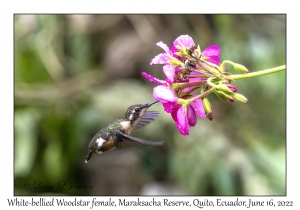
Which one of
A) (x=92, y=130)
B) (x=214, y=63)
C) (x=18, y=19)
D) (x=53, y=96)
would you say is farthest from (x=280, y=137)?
(x=214, y=63)

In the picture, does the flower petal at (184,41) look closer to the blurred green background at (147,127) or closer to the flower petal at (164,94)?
the flower petal at (164,94)

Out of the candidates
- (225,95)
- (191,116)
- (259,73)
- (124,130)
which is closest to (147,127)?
(124,130)

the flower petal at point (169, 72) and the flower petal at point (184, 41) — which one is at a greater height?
the flower petal at point (184, 41)

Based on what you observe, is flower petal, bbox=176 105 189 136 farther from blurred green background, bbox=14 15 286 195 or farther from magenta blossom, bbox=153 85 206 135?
blurred green background, bbox=14 15 286 195

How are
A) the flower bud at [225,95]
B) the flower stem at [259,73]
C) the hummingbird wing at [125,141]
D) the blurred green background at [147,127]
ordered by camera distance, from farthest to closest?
1. the blurred green background at [147,127]
2. the hummingbird wing at [125,141]
3. the flower bud at [225,95]
4. the flower stem at [259,73]

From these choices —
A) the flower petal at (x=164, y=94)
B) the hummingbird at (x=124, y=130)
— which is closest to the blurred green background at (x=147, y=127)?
the hummingbird at (x=124, y=130)

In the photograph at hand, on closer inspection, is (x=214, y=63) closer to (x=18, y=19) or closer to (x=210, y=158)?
A: (x=210, y=158)

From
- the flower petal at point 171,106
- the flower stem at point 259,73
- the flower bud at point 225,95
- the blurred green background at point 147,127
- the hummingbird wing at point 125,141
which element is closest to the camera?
the flower stem at point 259,73

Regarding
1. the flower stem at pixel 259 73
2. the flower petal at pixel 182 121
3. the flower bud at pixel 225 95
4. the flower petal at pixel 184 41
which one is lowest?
the flower petal at pixel 182 121
